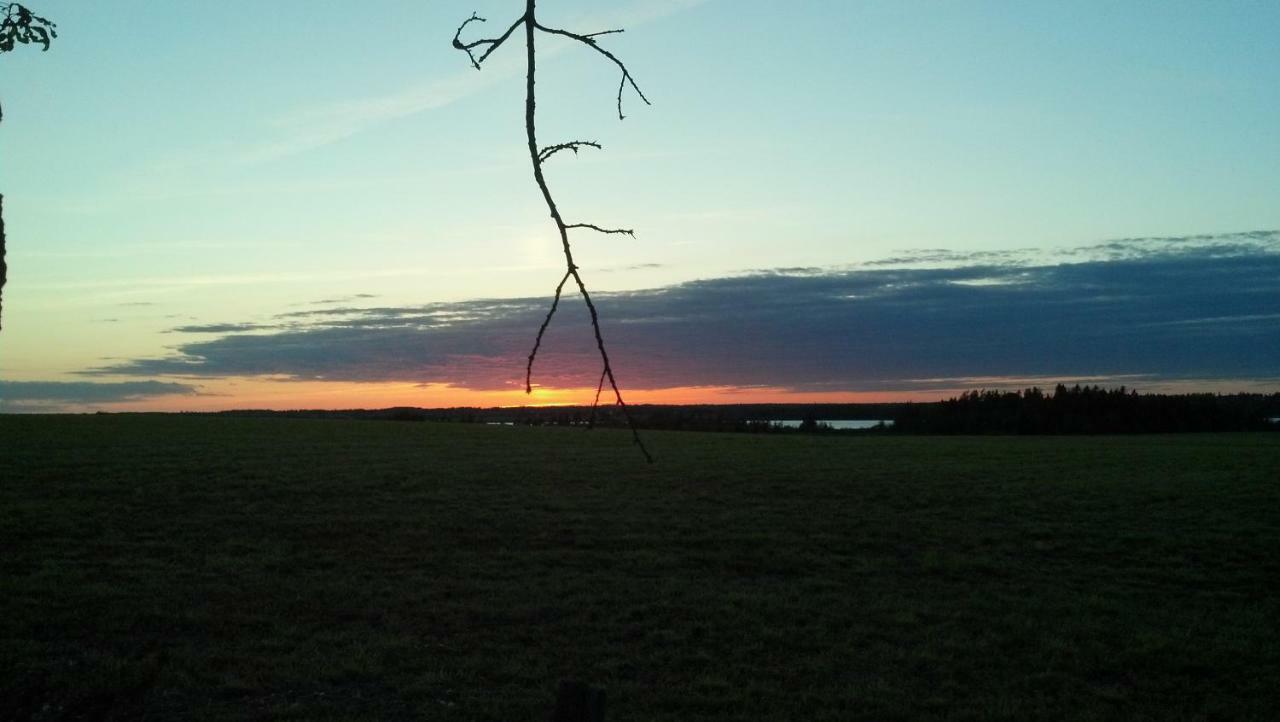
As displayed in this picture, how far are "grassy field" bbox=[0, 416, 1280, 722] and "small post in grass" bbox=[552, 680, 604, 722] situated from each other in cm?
499

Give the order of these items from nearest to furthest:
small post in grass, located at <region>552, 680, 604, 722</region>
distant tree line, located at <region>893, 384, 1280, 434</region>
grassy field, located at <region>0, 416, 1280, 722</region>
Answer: small post in grass, located at <region>552, 680, 604, 722</region>
grassy field, located at <region>0, 416, 1280, 722</region>
distant tree line, located at <region>893, 384, 1280, 434</region>

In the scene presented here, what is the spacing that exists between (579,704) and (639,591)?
909cm

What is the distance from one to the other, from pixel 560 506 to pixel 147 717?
11044 millimetres

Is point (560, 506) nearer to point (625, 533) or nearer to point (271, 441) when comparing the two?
point (625, 533)

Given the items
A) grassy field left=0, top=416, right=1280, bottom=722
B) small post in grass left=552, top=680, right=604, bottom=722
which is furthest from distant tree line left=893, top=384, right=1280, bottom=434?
small post in grass left=552, top=680, right=604, bottom=722

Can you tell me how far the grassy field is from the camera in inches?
318

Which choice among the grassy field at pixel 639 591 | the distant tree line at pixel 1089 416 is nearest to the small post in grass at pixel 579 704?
the grassy field at pixel 639 591

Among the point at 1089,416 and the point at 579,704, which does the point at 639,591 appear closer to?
the point at 579,704

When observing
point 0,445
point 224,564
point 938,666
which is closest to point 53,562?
point 224,564

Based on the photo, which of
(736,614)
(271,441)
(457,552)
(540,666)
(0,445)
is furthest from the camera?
(271,441)

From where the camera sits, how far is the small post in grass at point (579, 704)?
2.76m

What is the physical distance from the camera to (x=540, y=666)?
8.75m

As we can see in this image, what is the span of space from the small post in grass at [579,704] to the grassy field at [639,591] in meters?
4.99

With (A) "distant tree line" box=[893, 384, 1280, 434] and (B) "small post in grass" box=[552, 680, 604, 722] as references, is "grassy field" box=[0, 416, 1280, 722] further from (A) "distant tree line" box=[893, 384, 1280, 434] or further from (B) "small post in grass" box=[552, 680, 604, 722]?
(A) "distant tree line" box=[893, 384, 1280, 434]
